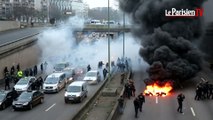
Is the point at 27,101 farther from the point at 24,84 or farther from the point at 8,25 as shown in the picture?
the point at 8,25

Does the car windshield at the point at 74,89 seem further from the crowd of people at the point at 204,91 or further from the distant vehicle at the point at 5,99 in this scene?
the crowd of people at the point at 204,91

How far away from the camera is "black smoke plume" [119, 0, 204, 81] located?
34625 millimetres

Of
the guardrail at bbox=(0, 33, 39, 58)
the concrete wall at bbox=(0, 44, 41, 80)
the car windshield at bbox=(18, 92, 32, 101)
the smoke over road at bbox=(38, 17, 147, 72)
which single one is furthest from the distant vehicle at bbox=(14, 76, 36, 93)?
the smoke over road at bbox=(38, 17, 147, 72)

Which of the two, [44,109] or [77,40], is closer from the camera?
[44,109]

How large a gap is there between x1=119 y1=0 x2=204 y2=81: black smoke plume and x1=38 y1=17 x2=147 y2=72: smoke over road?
53.2ft

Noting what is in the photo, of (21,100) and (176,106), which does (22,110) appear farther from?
(176,106)

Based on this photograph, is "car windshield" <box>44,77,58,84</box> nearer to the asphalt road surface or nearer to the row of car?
the row of car

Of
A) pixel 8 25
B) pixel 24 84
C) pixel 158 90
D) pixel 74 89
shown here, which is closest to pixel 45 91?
pixel 24 84

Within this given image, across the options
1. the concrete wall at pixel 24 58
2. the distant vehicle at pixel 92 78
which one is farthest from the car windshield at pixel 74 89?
the concrete wall at pixel 24 58

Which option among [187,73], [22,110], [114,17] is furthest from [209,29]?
[114,17]

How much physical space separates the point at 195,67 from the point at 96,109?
12718 millimetres

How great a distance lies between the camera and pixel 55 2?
481ft

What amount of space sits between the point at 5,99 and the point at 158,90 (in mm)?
12976

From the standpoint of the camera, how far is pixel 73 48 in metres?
64.5
